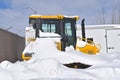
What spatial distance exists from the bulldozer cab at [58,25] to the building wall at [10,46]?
7.64 m

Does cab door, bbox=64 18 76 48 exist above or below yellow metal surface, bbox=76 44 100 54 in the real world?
above

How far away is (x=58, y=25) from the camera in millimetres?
12734

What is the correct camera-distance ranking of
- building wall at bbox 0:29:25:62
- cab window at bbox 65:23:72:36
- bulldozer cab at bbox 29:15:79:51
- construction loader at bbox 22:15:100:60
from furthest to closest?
building wall at bbox 0:29:25:62
cab window at bbox 65:23:72:36
bulldozer cab at bbox 29:15:79:51
construction loader at bbox 22:15:100:60

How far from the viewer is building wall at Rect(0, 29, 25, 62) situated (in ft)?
67.1

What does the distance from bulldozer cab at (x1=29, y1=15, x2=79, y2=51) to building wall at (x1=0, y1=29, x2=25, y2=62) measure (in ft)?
25.1

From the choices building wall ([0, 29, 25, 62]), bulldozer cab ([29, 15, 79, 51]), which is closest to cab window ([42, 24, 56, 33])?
bulldozer cab ([29, 15, 79, 51])

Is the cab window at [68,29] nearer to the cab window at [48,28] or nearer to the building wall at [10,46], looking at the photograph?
the cab window at [48,28]

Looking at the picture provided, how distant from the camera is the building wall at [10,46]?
20438mm

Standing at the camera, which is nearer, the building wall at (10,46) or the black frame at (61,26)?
the black frame at (61,26)

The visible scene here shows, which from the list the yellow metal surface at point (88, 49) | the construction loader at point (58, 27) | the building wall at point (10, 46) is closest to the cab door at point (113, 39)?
the building wall at point (10, 46)

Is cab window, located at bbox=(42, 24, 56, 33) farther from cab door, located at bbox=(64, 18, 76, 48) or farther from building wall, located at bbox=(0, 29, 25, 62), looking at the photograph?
building wall, located at bbox=(0, 29, 25, 62)

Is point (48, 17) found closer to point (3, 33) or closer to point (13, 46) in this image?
point (3, 33)

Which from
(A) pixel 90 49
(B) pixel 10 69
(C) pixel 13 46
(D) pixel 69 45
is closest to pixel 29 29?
(D) pixel 69 45

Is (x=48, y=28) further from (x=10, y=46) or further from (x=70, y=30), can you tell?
(x=10, y=46)
